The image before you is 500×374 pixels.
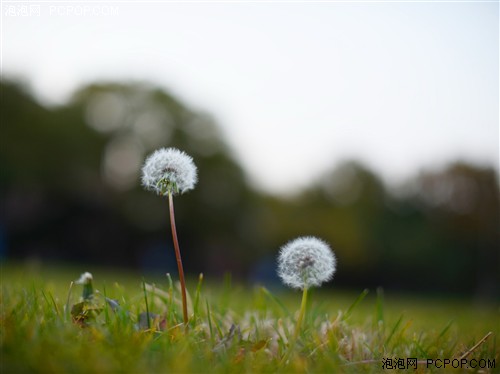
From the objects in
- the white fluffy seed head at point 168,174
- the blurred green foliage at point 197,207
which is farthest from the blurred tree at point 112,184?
the white fluffy seed head at point 168,174

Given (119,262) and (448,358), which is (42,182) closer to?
(119,262)

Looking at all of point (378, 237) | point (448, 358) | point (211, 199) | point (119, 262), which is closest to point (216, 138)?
point (211, 199)

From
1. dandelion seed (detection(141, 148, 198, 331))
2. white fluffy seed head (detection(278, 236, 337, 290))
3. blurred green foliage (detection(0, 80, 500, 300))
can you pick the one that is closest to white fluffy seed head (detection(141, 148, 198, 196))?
dandelion seed (detection(141, 148, 198, 331))

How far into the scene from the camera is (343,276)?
119 feet

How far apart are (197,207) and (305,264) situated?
2877 centimetres

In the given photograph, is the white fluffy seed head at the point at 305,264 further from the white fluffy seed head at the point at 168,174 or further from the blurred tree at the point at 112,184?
the blurred tree at the point at 112,184

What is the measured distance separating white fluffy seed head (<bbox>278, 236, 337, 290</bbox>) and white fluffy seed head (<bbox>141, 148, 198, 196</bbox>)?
21.1 inches

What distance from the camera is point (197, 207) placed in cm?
3066

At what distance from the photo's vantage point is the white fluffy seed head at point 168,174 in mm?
2223

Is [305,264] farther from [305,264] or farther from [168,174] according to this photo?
[168,174]

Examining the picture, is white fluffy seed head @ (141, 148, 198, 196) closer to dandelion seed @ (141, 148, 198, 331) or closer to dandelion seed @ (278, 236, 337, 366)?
dandelion seed @ (141, 148, 198, 331)

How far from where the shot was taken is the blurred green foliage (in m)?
27.9

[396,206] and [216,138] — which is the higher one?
[216,138]

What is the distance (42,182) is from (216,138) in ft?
34.5
